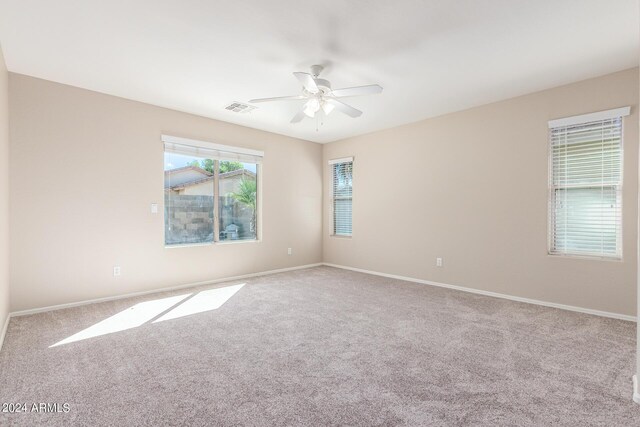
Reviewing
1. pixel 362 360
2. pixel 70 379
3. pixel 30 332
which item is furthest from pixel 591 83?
pixel 30 332

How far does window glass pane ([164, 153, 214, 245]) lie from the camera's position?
4.57 m

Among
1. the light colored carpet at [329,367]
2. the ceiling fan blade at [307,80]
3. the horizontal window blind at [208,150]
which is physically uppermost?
the ceiling fan blade at [307,80]

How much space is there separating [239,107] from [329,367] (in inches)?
140

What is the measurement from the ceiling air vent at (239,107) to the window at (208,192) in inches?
28.5

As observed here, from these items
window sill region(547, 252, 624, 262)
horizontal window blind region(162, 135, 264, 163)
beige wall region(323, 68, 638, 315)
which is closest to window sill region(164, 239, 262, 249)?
horizontal window blind region(162, 135, 264, 163)

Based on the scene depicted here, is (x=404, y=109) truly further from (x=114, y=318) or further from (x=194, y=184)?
(x=114, y=318)

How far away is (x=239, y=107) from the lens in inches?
Answer: 173

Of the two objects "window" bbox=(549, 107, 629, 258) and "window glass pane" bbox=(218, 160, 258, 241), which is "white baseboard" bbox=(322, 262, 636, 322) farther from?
"window glass pane" bbox=(218, 160, 258, 241)

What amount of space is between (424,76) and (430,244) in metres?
2.53

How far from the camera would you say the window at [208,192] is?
15.1ft

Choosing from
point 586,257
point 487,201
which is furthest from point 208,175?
point 586,257

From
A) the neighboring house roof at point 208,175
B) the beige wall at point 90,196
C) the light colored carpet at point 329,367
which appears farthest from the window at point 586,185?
the beige wall at point 90,196

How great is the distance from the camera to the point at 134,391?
1955 mm

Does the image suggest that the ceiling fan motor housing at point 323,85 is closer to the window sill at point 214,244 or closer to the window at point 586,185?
the window at point 586,185
